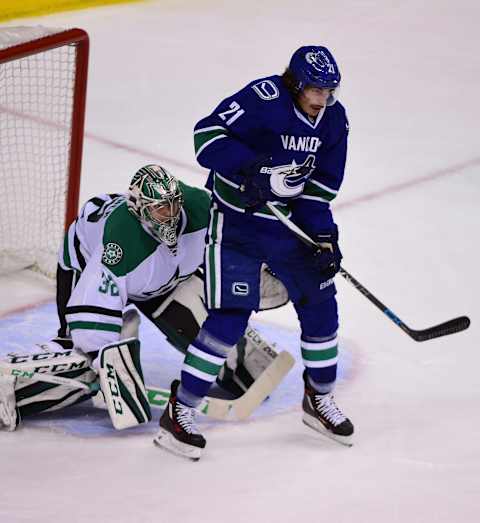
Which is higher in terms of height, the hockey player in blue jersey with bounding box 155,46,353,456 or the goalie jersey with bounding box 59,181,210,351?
the hockey player in blue jersey with bounding box 155,46,353,456

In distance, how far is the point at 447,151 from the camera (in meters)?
5.46

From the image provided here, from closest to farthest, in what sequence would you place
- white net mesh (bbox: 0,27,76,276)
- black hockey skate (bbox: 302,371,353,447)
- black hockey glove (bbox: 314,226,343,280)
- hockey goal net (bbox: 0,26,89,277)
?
black hockey glove (bbox: 314,226,343,280)
black hockey skate (bbox: 302,371,353,447)
hockey goal net (bbox: 0,26,89,277)
white net mesh (bbox: 0,27,76,276)

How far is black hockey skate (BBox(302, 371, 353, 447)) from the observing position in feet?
10.5

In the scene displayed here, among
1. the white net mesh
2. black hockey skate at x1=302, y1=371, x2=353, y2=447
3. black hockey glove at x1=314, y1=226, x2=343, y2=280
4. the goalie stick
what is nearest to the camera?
black hockey glove at x1=314, y1=226, x2=343, y2=280

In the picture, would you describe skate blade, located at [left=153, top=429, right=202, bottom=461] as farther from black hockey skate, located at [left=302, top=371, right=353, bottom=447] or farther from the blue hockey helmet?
the blue hockey helmet

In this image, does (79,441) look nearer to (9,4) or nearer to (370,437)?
(370,437)

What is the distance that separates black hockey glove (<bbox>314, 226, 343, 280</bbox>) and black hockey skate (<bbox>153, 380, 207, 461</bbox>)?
0.49 m

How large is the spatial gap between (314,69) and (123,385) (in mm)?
957

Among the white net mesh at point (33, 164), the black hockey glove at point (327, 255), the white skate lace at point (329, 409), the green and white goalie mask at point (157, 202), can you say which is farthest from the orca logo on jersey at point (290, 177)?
the white net mesh at point (33, 164)

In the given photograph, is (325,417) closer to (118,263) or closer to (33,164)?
(118,263)

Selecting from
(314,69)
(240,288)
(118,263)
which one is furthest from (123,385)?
(314,69)

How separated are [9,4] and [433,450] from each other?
427cm

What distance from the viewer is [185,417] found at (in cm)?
314

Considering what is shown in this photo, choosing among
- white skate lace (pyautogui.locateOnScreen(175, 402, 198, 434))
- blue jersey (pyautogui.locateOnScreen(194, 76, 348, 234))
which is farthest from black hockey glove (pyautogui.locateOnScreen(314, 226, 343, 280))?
white skate lace (pyautogui.locateOnScreen(175, 402, 198, 434))
